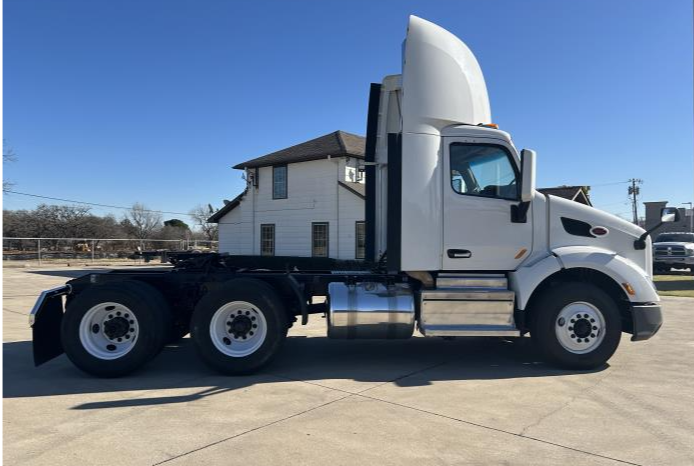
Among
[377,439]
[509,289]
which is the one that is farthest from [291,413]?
[509,289]

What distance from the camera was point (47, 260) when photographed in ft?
118

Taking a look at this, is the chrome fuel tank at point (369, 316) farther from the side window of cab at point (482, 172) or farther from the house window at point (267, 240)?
the house window at point (267, 240)

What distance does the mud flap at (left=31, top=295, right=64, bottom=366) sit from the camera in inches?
224

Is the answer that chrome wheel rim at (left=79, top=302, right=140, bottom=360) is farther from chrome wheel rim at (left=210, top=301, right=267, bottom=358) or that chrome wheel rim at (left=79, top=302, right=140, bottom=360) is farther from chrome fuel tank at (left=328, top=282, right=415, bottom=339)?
chrome fuel tank at (left=328, top=282, right=415, bottom=339)

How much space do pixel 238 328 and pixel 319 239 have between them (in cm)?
1724

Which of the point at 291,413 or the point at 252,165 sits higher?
the point at 252,165

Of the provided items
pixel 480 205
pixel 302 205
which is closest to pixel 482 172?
pixel 480 205

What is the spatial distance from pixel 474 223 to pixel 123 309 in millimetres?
4595

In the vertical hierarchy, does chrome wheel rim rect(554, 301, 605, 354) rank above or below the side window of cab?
below

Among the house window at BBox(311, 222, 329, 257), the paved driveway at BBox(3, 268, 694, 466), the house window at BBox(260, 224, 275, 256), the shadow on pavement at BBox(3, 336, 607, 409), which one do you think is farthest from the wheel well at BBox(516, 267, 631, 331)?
the house window at BBox(260, 224, 275, 256)

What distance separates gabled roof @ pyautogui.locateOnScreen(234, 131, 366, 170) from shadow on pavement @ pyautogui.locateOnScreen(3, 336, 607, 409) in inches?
610

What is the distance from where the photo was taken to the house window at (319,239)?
22906 mm

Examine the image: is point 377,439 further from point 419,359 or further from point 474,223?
point 474,223

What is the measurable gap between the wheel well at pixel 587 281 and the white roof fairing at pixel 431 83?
2.37m
